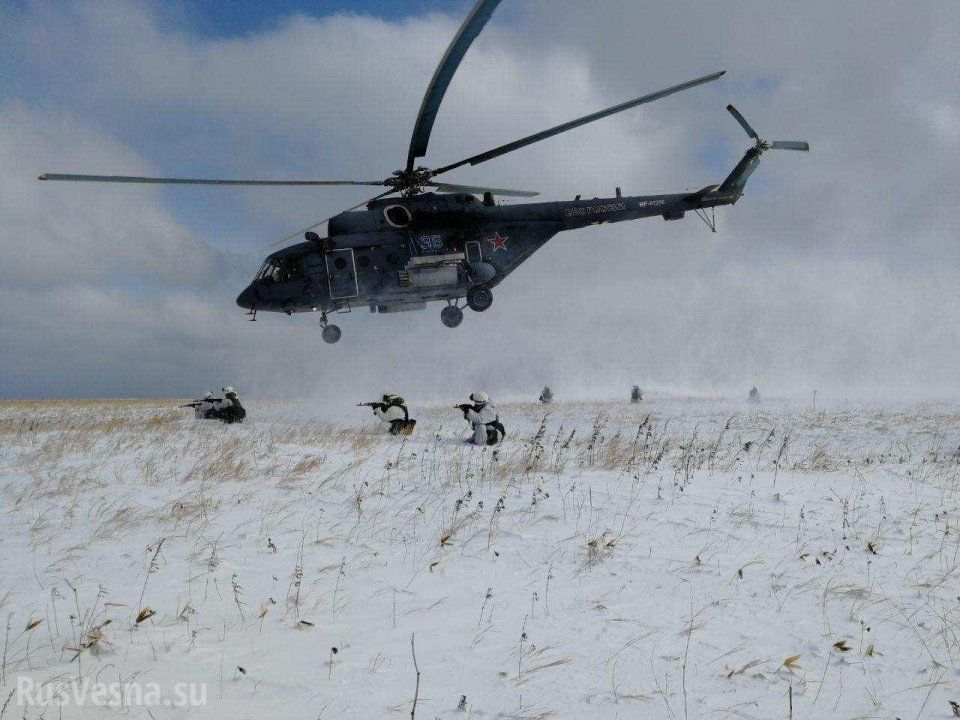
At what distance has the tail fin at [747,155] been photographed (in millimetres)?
12859

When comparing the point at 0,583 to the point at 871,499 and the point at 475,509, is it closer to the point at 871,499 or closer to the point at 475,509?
the point at 475,509

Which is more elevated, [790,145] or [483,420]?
[790,145]

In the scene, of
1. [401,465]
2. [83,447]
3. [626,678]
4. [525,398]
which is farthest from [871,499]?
[525,398]

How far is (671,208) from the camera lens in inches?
528

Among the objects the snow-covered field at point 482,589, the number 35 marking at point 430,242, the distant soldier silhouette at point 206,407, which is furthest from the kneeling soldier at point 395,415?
the distant soldier silhouette at point 206,407

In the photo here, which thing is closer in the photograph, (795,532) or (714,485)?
(795,532)

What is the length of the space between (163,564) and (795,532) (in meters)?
4.88

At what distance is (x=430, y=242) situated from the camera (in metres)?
13.4

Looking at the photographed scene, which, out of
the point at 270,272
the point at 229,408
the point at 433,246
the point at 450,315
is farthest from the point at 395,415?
the point at 270,272

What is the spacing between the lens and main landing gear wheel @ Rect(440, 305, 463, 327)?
13.7 meters

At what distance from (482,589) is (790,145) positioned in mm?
13621

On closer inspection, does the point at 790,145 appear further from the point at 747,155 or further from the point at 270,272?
the point at 270,272

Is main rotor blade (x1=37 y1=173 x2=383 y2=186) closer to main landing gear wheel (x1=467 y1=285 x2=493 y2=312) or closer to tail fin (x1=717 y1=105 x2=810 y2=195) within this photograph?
main landing gear wheel (x1=467 y1=285 x2=493 y2=312)

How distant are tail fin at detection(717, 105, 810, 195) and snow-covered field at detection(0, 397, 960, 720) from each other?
8.99 m
